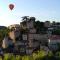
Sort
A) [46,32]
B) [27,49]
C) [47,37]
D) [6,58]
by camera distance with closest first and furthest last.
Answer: [6,58]
[27,49]
[47,37]
[46,32]

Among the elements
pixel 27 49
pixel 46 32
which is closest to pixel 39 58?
pixel 27 49

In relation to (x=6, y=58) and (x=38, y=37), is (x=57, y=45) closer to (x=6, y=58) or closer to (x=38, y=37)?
(x=38, y=37)

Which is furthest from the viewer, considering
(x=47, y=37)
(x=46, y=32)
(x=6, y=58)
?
(x=46, y=32)

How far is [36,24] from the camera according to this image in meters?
20.0

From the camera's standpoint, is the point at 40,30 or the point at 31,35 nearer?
the point at 31,35

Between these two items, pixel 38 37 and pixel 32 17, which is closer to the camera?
pixel 38 37

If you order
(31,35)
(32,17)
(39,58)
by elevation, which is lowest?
(39,58)

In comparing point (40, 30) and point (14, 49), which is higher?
point (40, 30)

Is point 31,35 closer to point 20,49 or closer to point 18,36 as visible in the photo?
point 18,36

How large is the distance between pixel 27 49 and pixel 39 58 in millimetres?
4703

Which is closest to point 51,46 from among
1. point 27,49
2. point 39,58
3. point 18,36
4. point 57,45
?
point 57,45

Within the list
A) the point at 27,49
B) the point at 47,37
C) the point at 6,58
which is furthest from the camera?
the point at 47,37

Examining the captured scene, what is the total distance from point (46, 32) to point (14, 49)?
11.1 feet

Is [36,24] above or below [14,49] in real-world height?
above
